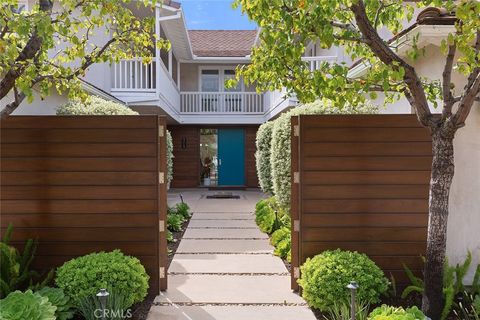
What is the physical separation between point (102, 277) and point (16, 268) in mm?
965

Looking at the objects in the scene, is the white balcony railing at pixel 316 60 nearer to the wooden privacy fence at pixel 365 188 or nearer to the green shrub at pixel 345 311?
the wooden privacy fence at pixel 365 188

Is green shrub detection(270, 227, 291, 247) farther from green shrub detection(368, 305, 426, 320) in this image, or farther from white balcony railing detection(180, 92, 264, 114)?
white balcony railing detection(180, 92, 264, 114)

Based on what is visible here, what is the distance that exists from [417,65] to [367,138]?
156cm

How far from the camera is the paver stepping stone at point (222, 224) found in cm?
963

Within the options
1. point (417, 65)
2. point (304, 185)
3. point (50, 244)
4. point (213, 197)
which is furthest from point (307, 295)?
point (213, 197)

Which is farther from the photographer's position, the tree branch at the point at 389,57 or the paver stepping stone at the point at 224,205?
the paver stepping stone at the point at 224,205

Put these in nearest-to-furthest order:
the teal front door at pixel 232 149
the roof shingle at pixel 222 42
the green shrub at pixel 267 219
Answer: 1. the green shrub at pixel 267 219
2. the teal front door at pixel 232 149
3. the roof shingle at pixel 222 42

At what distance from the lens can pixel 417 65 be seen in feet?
18.8

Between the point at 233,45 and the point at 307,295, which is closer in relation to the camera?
the point at 307,295

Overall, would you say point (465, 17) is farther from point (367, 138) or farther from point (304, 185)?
point (304, 185)

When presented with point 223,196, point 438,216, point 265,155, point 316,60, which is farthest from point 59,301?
point 223,196

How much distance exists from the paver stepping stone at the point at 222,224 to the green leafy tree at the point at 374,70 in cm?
585

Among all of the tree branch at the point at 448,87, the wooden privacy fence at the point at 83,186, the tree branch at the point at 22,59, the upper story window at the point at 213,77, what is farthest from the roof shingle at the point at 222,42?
the tree branch at the point at 448,87

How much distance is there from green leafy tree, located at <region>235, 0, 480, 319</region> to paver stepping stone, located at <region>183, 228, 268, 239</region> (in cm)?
479
